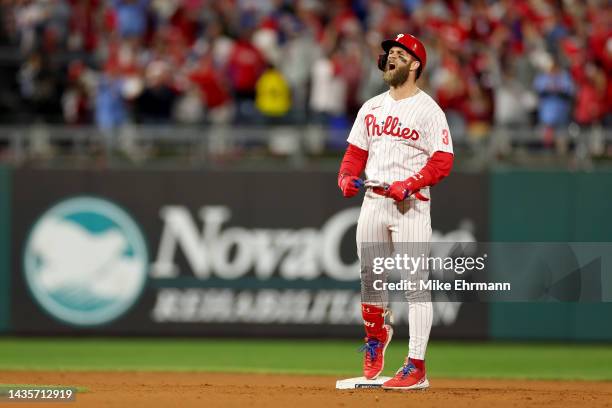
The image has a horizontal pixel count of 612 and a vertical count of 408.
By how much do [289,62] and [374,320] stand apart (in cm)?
874

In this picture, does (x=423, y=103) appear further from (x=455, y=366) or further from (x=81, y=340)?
(x=81, y=340)

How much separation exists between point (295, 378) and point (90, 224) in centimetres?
489

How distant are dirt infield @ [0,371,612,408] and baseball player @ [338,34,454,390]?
0.46 metres

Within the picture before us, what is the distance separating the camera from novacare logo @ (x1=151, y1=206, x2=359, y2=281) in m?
14.7

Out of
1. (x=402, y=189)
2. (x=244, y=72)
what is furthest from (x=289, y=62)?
(x=402, y=189)

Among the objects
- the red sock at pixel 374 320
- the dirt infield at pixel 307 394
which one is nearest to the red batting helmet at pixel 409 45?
the red sock at pixel 374 320

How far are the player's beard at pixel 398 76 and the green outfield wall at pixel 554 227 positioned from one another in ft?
20.9

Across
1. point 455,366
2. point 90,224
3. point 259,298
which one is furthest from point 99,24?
point 455,366

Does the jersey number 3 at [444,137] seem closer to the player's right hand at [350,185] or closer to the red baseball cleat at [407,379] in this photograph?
the player's right hand at [350,185]

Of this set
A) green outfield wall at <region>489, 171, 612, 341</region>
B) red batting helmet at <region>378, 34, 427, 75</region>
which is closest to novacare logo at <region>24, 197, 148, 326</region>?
green outfield wall at <region>489, 171, 612, 341</region>

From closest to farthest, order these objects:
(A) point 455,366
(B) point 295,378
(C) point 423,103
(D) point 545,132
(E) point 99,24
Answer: (C) point 423,103 < (B) point 295,378 < (A) point 455,366 < (D) point 545,132 < (E) point 99,24

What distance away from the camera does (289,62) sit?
1689 cm

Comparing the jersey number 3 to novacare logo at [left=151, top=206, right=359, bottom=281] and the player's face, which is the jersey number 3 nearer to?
the player's face

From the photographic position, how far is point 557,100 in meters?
15.2
